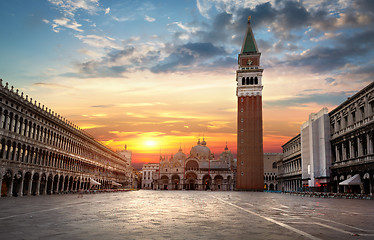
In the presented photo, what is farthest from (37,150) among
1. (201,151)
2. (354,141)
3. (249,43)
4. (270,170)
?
(201,151)

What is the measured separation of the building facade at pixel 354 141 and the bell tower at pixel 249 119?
4029 centimetres

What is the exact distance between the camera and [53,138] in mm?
54625

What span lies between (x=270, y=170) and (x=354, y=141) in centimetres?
9076

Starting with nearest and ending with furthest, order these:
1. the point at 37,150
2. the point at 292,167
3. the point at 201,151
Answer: the point at 37,150
the point at 292,167
the point at 201,151

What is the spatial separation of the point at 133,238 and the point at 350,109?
48270mm

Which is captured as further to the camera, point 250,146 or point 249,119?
point 249,119

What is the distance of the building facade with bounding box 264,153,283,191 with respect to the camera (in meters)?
136

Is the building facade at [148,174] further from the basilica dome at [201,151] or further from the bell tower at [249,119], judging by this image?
the bell tower at [249,119]

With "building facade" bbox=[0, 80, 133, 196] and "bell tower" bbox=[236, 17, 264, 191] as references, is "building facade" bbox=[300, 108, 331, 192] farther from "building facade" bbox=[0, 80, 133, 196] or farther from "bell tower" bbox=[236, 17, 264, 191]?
"building facade" bbox=[0, 80, 133, 196]

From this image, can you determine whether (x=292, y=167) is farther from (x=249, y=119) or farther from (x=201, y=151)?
(x=201, y=151)

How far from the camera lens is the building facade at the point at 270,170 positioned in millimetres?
135750

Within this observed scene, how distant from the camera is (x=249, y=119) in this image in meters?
102

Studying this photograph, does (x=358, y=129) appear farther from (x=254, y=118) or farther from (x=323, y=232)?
(x=254, y=118)

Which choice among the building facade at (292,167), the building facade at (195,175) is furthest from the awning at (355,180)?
the building facade at (195,175)
